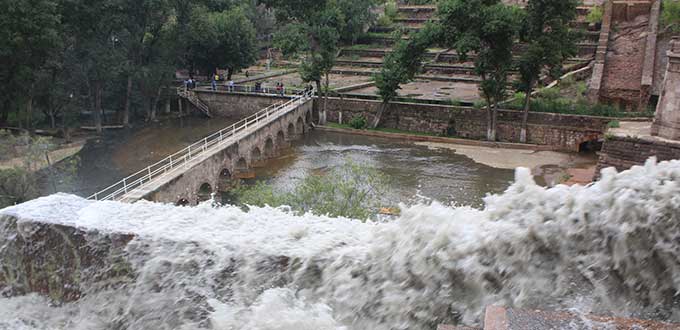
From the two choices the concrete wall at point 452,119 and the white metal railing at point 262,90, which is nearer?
the concrete wall at point 452,119

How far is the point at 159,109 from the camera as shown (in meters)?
33.3

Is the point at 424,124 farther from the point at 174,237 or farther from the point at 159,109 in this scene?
the point at 174,237

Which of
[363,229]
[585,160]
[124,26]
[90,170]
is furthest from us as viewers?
[124,26]

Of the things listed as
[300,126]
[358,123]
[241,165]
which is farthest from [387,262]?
[300,126]

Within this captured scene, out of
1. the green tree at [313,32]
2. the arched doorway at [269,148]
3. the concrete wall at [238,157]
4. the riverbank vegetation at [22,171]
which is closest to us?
the riverbank vegetation at [22,171]

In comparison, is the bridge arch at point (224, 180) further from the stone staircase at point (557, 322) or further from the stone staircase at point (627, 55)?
the stone staircase at point (627, 55)

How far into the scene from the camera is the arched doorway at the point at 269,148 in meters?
24.5

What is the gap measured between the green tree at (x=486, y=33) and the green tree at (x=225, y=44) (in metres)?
13.6

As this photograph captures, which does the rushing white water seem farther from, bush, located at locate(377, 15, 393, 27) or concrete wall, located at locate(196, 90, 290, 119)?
bush, located at locate(377, 15, 393, 27)

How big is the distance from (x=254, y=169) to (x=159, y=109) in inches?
520

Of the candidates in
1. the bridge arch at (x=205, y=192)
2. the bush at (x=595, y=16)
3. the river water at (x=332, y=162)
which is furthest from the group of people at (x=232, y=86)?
the bush at (x=595, y=16)

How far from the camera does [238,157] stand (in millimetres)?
21125

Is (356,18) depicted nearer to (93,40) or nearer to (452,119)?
(452,119)

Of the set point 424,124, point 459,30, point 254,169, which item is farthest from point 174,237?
point 424,124
